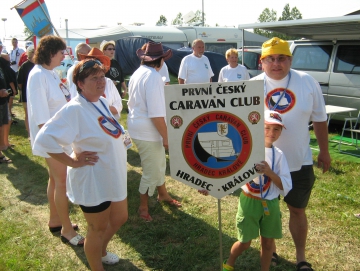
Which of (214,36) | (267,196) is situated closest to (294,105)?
(267,196)

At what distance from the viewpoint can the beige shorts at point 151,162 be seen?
3797 millimetres

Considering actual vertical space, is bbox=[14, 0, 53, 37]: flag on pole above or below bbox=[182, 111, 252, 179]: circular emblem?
above

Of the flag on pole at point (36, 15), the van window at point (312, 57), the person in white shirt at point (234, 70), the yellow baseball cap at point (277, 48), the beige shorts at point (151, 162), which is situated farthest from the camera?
the person in white shirt at point (234, 70)

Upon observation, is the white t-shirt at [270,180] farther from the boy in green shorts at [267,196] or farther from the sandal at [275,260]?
the sandal at [275,260]

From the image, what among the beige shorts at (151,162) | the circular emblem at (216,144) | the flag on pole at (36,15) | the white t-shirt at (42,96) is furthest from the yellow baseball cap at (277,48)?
the flag on pole at (36,15)

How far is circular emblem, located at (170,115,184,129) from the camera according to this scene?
2129mm

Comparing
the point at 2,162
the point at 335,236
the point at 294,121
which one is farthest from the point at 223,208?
the point at 2,162

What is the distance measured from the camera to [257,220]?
8.39 ft

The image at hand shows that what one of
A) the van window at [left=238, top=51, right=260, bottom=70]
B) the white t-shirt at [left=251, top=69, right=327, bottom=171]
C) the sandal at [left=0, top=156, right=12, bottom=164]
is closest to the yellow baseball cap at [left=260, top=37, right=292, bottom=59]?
the white t-shirt at [left=251, top=69, right=327, bottom=171]

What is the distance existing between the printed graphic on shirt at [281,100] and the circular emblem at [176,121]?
35.4 inches

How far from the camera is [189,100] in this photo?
2.11 m

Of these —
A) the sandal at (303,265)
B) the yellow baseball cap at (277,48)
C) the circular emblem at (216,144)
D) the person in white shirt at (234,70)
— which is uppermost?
the yellow baseball cap at (277,48)

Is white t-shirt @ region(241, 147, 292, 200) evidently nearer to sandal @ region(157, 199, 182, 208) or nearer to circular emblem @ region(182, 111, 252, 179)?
circular emblem @ region(182, 111, 252, 179)

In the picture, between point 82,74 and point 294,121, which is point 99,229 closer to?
point 82,74
